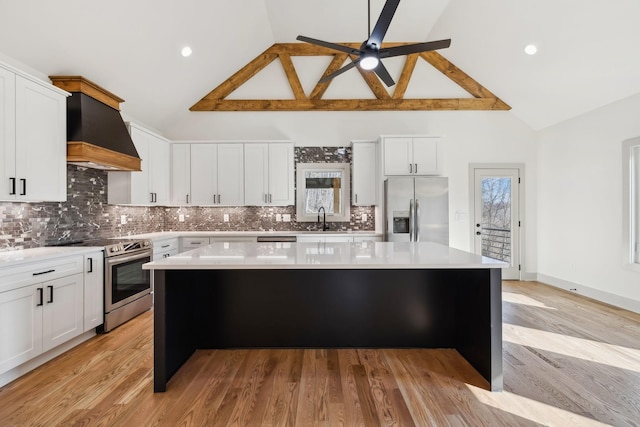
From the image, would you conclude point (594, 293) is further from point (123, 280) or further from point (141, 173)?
point (141, 173)

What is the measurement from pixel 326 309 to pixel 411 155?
3209 millimetres

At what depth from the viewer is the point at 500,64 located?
473 centimetres

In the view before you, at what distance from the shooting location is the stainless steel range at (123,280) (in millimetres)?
3295

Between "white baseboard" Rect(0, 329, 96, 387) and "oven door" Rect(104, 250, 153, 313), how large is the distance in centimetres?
31

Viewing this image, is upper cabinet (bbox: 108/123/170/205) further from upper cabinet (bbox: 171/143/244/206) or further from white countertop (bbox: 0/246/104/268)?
white countertop (bbox: 0/246/104/268)

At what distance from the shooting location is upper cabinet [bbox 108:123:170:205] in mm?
4195

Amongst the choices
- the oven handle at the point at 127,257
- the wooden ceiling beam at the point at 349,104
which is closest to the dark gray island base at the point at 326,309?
the oven handle at the point at 127,257

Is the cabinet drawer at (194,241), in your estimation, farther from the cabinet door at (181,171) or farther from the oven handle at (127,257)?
the oven handle at (127,257)

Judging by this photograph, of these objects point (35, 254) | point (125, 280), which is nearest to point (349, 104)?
point (125, 280)

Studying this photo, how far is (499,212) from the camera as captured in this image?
559 centimetres

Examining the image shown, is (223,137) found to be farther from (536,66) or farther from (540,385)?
(540,385)

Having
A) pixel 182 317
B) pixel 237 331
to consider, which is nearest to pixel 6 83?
pixel 182 317

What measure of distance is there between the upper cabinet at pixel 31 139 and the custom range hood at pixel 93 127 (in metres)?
0.12

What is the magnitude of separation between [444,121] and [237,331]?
4.90 metres
